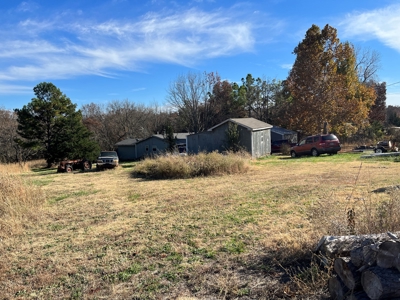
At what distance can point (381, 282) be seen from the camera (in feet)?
7.66

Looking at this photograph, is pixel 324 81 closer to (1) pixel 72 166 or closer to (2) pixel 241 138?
(2) pixel 241 138

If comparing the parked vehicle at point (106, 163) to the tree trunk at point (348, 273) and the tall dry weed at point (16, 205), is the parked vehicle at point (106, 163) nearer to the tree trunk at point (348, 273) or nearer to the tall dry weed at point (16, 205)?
the tall dry weed at point (16, 205)

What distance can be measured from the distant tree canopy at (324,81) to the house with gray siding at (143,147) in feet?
47.5

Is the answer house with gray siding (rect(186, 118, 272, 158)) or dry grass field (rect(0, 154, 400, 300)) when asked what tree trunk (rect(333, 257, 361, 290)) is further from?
house with gray siding (rect(186, 118, 272, 158))

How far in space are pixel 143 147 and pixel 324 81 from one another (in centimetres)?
2076

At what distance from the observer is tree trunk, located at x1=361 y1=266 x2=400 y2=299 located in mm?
2309

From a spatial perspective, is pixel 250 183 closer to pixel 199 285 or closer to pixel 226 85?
pixel 199 285

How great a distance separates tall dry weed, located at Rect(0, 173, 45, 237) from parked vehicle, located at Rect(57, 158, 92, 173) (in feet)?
48.7

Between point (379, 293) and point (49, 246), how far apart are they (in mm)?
5029

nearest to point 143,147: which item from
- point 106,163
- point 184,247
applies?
point 106,163

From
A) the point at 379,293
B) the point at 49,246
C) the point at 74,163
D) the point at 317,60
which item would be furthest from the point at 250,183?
the point at 317,60

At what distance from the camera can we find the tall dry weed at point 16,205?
20.7 ft

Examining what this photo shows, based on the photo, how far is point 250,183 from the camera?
36.1ft

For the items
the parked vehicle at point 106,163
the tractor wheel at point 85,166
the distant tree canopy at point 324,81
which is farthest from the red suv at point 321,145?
the tractor wheel at point 85,166
